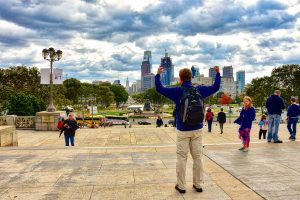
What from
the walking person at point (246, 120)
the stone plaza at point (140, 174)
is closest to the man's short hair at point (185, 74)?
the stone plaza at point (140, 174)

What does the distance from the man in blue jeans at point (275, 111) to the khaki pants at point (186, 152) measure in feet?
19.8

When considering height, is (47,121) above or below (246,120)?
below

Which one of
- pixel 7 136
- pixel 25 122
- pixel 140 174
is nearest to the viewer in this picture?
pixel 140 174

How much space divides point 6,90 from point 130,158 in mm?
37864

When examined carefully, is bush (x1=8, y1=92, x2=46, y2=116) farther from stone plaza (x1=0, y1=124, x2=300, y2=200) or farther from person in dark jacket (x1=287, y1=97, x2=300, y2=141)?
person in dark jacket (x1=287, y1=97, x2=300, y2=141)

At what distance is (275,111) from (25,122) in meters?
19.0

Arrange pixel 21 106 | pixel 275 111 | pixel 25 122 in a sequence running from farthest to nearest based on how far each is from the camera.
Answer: pixel 21 106 < pixel 25 122 < pixel 275 111

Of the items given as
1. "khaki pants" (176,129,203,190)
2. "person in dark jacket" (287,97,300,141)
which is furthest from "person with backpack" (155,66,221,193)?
"person in dark jacket" (287,97,300,141)

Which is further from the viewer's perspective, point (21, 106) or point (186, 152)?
point (21, 106)

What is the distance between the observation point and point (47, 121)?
23.0 m

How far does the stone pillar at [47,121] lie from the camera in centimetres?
2297

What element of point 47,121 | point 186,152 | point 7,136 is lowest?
point 47,121

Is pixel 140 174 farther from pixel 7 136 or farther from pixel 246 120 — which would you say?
pixel 7 136

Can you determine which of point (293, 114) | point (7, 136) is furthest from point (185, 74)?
point (7, 136)
